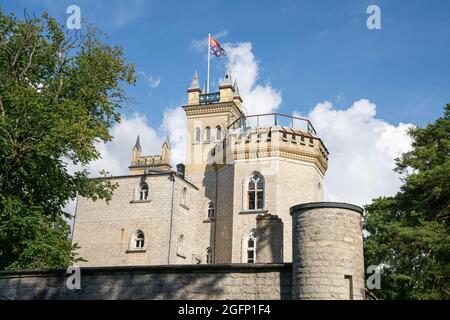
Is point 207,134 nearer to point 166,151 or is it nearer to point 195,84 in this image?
point 195,84

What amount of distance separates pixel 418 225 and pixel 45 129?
51.6ft

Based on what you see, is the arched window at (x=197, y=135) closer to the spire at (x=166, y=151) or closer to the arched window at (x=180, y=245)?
the arched window at (x=180, y=245)

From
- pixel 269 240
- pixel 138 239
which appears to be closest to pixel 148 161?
pixel 138 239

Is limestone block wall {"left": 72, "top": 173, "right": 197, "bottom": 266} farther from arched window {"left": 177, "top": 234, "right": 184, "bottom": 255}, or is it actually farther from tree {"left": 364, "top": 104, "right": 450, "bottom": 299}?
tree {"left": 364, "top": 104, "right": 450, "bottom": 299}

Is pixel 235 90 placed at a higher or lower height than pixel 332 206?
higher

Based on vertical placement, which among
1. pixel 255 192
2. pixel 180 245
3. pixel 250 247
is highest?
pixel 255 192

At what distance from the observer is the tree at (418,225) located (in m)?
21.9

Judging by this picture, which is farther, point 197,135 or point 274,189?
point 197,135

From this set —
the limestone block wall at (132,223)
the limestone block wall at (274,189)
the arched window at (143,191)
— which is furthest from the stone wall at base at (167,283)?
the arched window at (143,191)

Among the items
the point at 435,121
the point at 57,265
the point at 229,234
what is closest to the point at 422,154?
the point at 435,121

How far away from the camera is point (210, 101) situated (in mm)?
42375

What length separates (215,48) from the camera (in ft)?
146

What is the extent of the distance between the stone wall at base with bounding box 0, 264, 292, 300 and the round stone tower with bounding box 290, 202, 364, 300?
724mm
